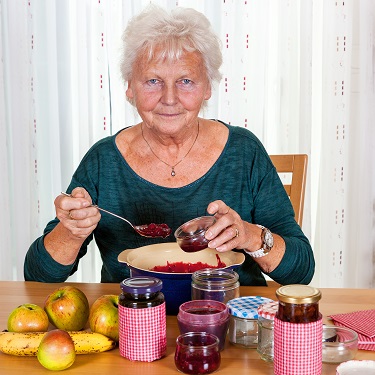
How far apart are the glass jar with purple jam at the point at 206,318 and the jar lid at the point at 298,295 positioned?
0.15 metres

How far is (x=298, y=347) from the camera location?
97cm

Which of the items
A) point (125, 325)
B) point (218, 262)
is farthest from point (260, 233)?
point (125, 325)

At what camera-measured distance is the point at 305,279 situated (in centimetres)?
161

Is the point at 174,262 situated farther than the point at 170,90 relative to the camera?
No

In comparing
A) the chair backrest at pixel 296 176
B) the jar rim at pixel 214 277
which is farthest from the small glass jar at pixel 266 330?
the chair backrest at pixel 296 176

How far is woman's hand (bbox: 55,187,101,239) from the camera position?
133cm

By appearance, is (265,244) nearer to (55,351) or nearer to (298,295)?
(298,295)

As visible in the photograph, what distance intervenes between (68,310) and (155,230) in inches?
19.4

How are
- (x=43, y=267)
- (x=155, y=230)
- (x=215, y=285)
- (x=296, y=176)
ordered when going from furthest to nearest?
(x=296, y=176)
(x=155, y=230)
(x=43, y=267)
(x=215, y=285)

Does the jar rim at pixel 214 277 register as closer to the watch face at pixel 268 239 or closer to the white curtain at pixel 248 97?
the watch face at pixel 268 239

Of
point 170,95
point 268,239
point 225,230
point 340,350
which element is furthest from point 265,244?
point 170,95

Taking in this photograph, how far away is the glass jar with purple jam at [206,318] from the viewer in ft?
3.52

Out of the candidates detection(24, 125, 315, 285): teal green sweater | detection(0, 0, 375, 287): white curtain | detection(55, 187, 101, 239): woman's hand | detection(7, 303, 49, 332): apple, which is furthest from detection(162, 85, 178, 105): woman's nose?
detection(0, 0, 375, 287): white curtain

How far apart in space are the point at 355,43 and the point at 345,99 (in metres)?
0.24
